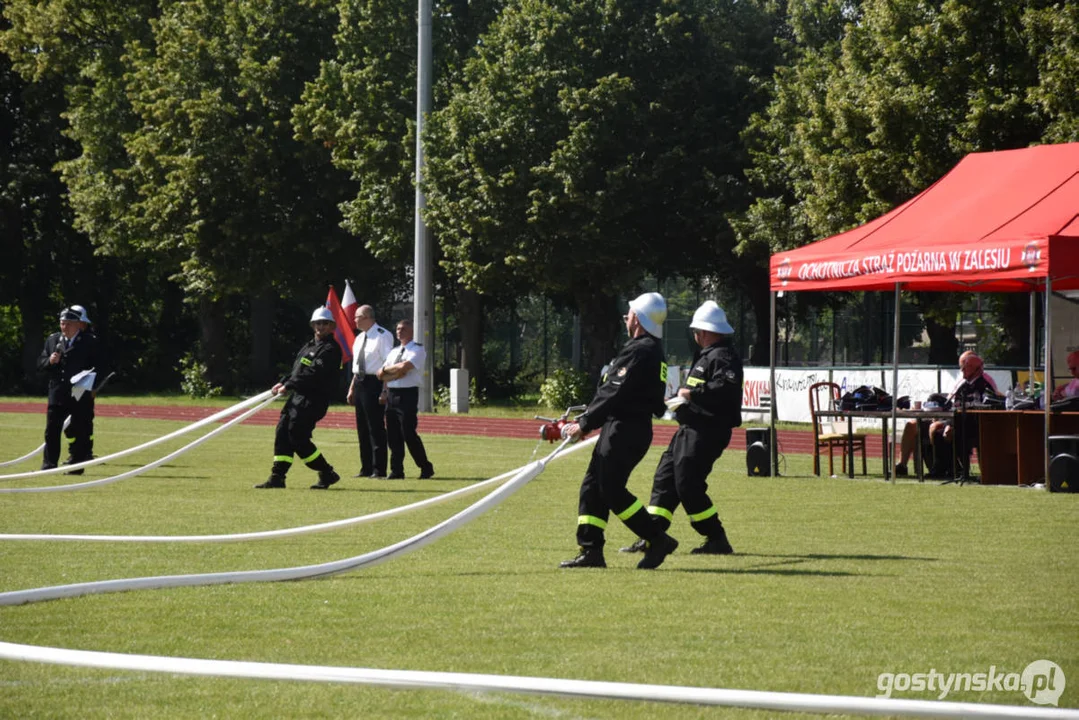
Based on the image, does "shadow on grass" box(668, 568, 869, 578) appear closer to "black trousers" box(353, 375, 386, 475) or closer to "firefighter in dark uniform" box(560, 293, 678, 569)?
"firefighter in dark uniform" box(560, 293, 678, 569)

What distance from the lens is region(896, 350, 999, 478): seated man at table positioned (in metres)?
19.0

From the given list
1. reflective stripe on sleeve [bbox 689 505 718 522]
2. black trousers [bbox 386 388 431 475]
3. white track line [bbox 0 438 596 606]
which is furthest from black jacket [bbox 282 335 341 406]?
reflective stripe on sleeve [bbox 689 505 718 522]

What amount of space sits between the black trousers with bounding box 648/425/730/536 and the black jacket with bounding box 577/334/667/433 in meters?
0.75

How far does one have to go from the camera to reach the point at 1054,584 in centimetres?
952

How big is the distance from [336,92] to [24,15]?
46.5 feet

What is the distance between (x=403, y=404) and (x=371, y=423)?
0.72 meters

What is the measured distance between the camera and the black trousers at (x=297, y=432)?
1711 centimetres

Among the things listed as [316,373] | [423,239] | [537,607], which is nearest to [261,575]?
[537,607]

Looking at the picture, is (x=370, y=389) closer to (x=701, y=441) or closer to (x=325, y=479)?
(x=325, y=479)

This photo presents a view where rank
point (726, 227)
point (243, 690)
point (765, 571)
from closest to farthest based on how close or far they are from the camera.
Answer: point (243, 690)
point (765, 571)
point (726, 227)

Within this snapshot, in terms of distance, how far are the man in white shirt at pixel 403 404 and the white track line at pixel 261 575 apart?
793 centimetres

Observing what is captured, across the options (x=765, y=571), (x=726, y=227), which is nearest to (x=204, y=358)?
(x=726, y=227)

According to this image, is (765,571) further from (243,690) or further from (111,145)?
(111,145)

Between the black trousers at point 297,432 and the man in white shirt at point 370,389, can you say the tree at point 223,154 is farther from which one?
the black trousers at point 297,432
